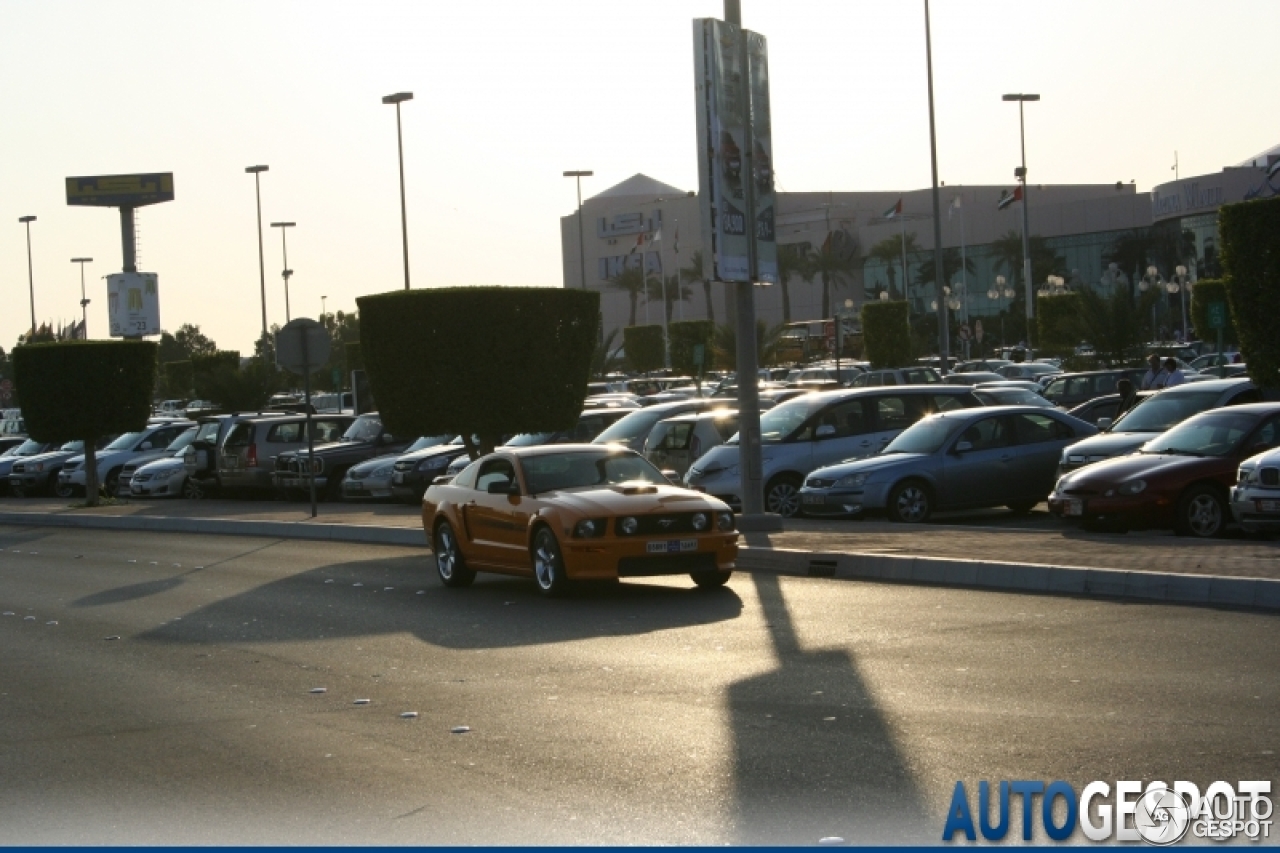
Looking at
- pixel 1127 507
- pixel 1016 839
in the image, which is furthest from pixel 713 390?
pixel 1016 839

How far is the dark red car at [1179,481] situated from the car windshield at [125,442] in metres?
29.8

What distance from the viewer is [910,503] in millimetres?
21828

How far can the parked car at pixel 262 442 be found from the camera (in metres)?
35.4

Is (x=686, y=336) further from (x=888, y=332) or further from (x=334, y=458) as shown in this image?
(x=334, y=458)

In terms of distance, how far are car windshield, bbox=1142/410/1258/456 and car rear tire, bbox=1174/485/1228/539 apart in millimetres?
538

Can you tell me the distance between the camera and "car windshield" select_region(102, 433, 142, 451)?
4303 centimetres

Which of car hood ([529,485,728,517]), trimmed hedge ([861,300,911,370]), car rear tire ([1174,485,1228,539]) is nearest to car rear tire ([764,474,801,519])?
car rear tire ([1174,485,1228,539])

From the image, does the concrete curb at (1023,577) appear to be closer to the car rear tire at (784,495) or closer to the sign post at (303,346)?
the car rear tire at (784,495)

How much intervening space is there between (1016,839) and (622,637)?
6.66 meters

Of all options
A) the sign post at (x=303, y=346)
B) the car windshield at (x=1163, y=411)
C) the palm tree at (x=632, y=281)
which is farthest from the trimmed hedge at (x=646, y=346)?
the car windshield at (x=1163, y=411)

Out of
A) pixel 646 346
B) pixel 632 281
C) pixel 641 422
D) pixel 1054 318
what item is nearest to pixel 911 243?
pixel 632 281

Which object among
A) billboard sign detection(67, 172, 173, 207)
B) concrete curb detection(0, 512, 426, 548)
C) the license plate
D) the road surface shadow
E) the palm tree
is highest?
billboard sign detection(67, 172, 173, 207)

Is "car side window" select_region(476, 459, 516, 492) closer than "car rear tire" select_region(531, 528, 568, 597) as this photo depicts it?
No

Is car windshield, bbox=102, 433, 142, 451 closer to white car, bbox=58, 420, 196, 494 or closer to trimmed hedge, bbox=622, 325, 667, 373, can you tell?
white car, bbox=58, 420, 196, 494
